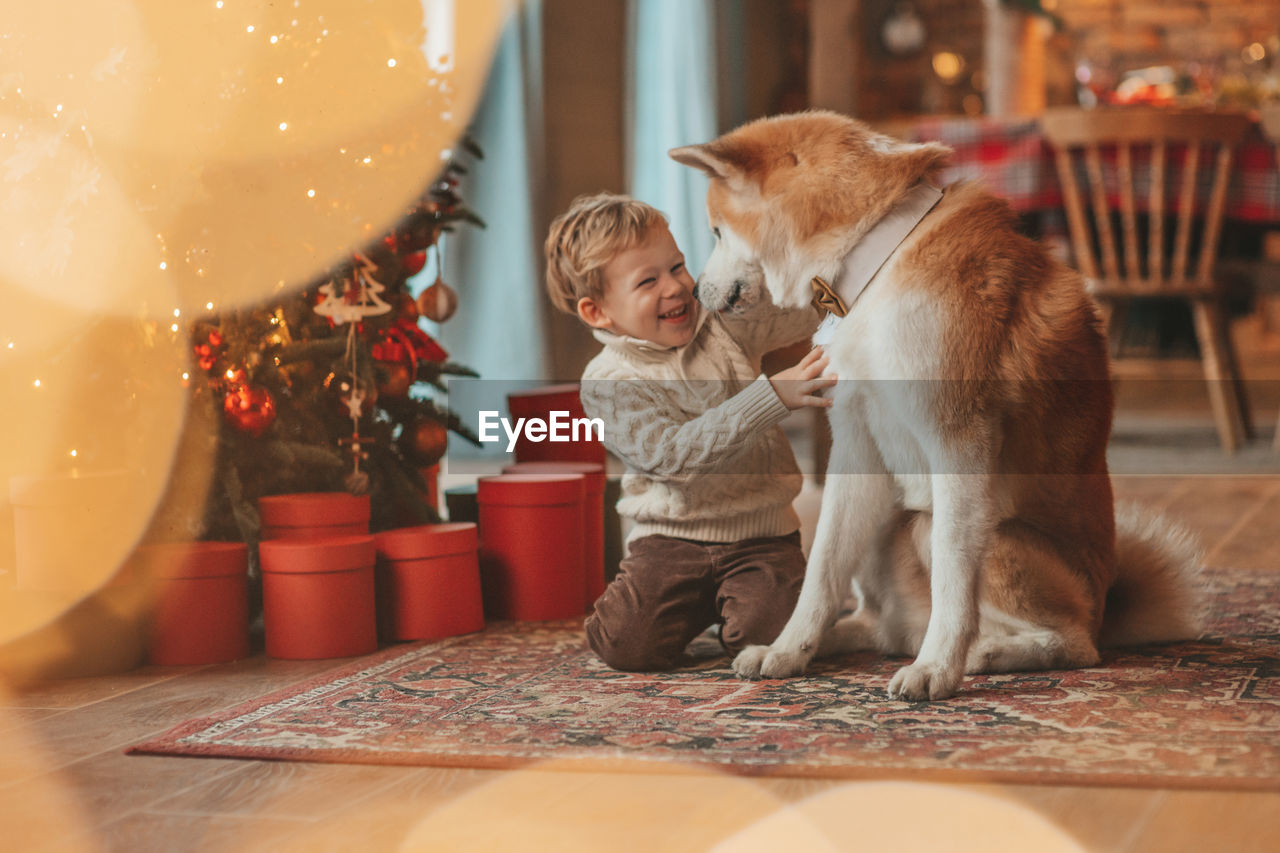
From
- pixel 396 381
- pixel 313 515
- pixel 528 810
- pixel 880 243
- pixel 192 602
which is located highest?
pixel 880 243

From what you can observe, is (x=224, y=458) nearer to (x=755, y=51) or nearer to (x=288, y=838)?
(x=288, y=838)

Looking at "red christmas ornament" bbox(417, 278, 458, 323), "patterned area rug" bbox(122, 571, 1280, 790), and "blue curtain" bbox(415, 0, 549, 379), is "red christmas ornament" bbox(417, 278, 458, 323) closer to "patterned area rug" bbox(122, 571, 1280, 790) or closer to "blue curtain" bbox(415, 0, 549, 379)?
"patterned area rug" bbox(122, 571, 1280, 790)

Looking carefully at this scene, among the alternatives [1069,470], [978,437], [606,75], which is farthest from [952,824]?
[606,75]

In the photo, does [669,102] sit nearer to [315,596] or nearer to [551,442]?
[551,442]

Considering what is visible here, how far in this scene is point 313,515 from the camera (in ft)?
6.45

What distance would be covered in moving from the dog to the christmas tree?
2.25 ft

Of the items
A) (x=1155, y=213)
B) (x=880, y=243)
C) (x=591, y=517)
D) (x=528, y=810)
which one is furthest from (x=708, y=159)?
(x=1155, y=213)

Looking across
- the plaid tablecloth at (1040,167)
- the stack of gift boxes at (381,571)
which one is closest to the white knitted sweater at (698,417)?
the stack of gift boxes at (381,571)

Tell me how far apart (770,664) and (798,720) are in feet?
0.71

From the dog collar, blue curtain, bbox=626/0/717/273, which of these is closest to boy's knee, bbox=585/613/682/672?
the dog collar

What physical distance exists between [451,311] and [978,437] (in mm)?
1193

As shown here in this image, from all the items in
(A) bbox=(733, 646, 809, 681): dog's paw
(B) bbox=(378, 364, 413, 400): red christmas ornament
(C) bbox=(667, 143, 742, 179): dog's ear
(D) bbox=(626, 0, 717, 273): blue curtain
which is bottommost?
(A) bbox=(733, 646, 809, 681): dog's paw

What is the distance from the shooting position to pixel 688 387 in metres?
1.82

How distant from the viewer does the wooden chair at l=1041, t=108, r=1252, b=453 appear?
139 inches
